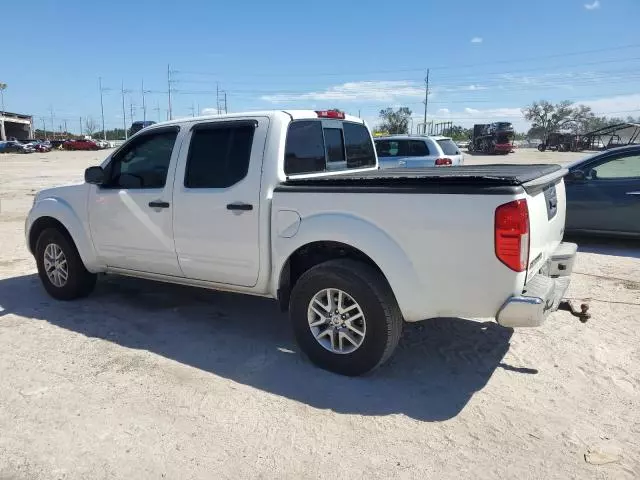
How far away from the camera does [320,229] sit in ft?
11.9

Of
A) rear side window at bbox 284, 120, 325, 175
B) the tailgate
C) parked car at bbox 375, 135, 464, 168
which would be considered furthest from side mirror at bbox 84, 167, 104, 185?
parked car at bbox 375, 135, 464, 168

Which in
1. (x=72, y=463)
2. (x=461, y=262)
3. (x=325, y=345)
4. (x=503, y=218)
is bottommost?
(x=72, y=463)

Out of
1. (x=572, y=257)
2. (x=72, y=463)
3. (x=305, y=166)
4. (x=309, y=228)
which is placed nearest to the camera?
(x=72, y=463)

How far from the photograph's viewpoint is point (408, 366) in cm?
390

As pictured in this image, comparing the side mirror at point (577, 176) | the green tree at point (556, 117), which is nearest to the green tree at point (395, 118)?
the green tree at point (556, 117)

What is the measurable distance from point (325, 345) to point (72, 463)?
1.77 metres

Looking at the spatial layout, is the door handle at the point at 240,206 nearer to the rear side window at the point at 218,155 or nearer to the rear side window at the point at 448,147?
the rear side window at the point at 218,155

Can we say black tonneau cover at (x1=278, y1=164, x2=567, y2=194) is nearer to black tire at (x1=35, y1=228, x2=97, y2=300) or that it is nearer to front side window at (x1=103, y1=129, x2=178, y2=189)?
front side window at (x1=103, y1=129, x2=178, y2=189)

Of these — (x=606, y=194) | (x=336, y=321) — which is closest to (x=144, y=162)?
(x=336, y=321)

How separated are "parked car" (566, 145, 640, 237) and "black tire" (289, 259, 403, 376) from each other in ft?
18.0

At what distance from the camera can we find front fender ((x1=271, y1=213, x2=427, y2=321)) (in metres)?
3.35

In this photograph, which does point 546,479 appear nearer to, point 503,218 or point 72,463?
point 503,218

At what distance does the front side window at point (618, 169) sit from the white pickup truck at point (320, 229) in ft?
13.7

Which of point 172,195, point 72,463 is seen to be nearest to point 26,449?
point 72,463
